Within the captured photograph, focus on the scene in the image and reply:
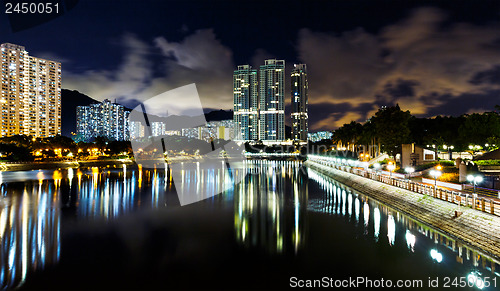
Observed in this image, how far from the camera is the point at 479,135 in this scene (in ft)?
140

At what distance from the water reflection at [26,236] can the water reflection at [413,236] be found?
52.8 feet

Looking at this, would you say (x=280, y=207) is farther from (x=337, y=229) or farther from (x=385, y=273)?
(x=385, y=273)

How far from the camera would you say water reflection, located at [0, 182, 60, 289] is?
41.3ft

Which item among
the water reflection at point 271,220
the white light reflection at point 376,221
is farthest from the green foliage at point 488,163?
the water reflection at point 271,220

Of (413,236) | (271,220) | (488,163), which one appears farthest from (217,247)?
(488,163)

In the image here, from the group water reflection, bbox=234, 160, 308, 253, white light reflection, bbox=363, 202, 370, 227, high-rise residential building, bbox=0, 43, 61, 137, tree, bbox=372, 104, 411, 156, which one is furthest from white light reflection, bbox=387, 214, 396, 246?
high-rise residential building, bbox=0, 43, 61, 137

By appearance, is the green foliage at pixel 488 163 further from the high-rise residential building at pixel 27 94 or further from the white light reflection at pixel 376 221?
the high-rise residential building at pixel 27 94

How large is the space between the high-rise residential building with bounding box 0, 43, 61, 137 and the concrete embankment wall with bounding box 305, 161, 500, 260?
531ft

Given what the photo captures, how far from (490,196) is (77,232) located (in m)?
22.6

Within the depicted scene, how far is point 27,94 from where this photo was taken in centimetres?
15388

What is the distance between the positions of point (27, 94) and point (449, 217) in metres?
184

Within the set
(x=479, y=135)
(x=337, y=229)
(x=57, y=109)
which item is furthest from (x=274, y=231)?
(x=57, y=109)

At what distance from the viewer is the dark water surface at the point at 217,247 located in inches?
470

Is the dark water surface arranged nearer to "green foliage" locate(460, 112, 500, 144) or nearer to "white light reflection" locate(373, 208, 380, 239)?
"white light reflection" locate(373, 208, 380, 239)
